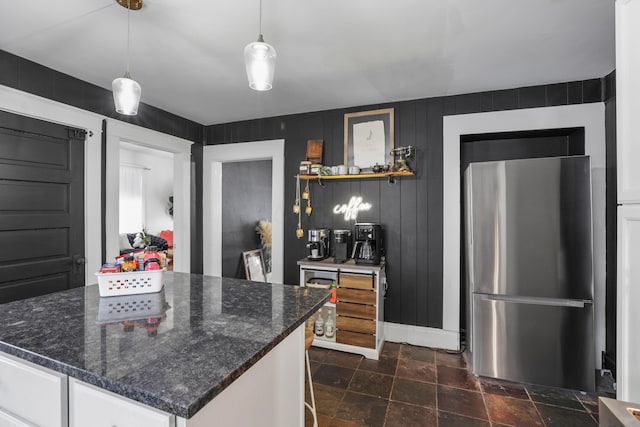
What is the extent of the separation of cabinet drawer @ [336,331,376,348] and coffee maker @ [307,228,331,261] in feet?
2.38

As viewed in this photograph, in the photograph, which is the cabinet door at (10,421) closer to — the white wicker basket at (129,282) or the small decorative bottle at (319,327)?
the white wicker basket at (129,282)

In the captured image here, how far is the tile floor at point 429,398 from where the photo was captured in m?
1.93

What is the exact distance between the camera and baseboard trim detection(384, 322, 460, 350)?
287 cm

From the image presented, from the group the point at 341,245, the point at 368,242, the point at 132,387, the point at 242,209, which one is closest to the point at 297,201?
the point at 341,245

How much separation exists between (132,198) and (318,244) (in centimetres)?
489

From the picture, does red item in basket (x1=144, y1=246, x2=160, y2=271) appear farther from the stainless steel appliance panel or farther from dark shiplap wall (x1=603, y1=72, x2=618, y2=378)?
dark shiplap wall (x1=603, y1=72, x2=618, y2=378)

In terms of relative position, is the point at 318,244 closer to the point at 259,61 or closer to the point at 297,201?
the point at 297,201

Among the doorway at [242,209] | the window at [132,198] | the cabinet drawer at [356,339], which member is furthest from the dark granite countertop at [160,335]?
the window at [132,198]

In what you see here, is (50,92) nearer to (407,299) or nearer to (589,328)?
(407,299)

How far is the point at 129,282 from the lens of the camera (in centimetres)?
142

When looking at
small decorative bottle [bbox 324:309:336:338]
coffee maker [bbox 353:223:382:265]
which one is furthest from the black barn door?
coffee maker [bbox 353:223:382:265]

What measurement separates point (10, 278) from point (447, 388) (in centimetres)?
313

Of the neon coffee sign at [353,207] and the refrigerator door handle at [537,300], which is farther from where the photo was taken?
the neon coffee sign at [353,207]

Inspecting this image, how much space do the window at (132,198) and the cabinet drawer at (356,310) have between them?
5121 millimetres
